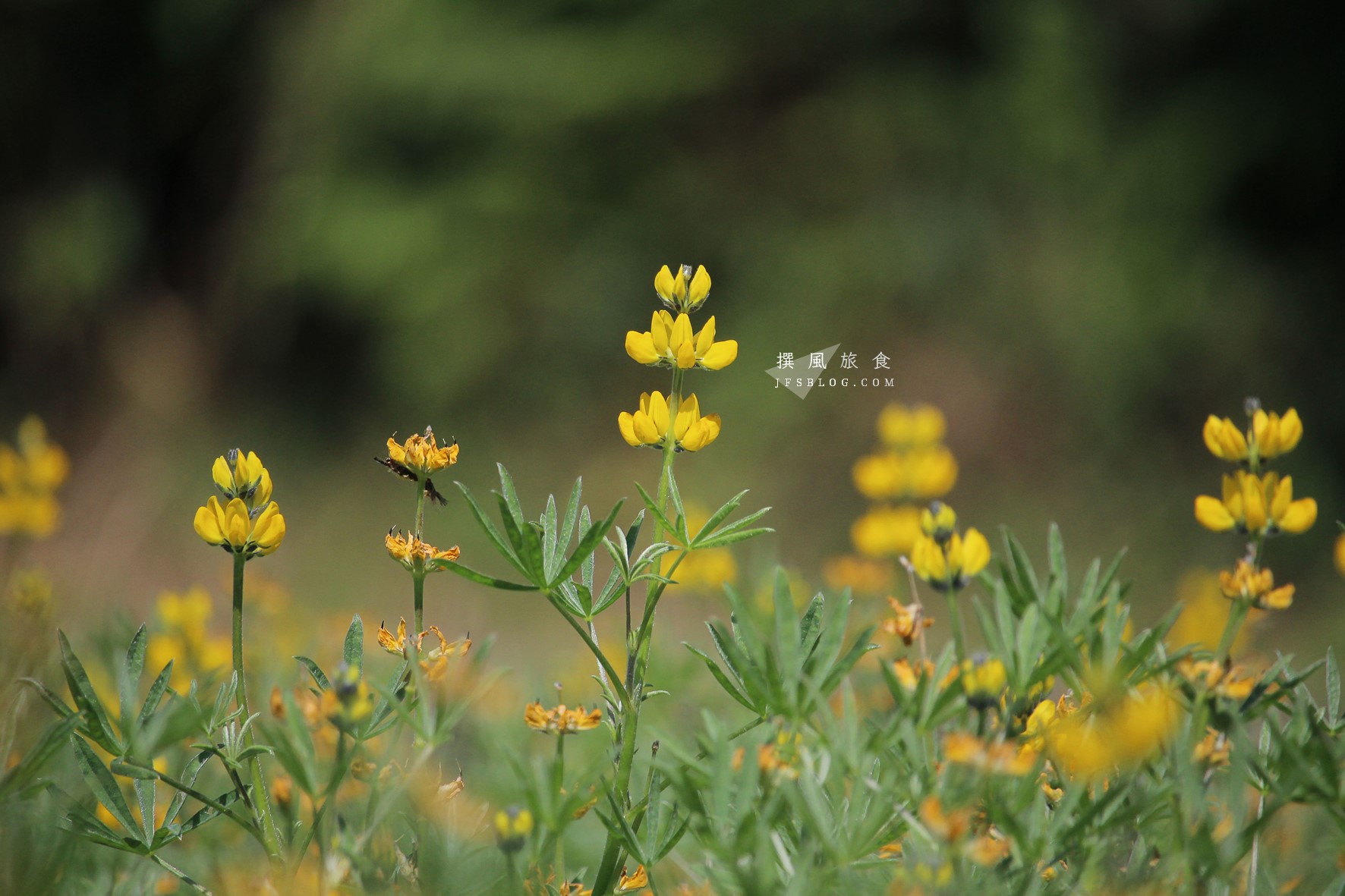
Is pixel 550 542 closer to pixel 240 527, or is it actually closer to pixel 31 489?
pixel 240 527

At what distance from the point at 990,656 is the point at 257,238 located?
5.43 meters

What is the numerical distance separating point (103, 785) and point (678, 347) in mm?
444

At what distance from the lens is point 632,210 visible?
14.6 feet

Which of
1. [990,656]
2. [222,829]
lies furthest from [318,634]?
[990,656]

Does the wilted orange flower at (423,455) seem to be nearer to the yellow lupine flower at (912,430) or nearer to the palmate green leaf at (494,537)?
the palmate green leaf at (494,537)

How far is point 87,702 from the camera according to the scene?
59cm

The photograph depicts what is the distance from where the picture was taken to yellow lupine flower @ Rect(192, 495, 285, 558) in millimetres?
658

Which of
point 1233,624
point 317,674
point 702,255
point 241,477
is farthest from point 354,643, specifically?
point 702,255

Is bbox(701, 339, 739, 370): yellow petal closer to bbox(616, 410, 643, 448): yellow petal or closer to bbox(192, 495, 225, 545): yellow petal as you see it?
bbox(616, 410, 643, 448): yellow petal

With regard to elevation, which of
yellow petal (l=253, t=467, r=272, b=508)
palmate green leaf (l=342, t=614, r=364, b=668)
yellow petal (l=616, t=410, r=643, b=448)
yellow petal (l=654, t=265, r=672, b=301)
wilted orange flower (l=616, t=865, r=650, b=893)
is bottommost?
wilted orange flower (l=616, t=865, r=650, b=893)

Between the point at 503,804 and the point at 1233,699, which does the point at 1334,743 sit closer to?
the point at 1233,699

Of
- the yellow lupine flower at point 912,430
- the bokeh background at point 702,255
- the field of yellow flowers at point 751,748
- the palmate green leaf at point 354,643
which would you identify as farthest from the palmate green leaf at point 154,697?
the bokeh background at point 702,255

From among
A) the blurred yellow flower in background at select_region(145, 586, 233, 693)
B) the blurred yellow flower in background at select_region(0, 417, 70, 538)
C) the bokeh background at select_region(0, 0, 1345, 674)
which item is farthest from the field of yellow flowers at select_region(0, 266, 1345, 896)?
the bokeh background at select_region(0, 0, 1345, 674)

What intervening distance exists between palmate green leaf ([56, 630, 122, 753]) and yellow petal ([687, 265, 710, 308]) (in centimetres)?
42
